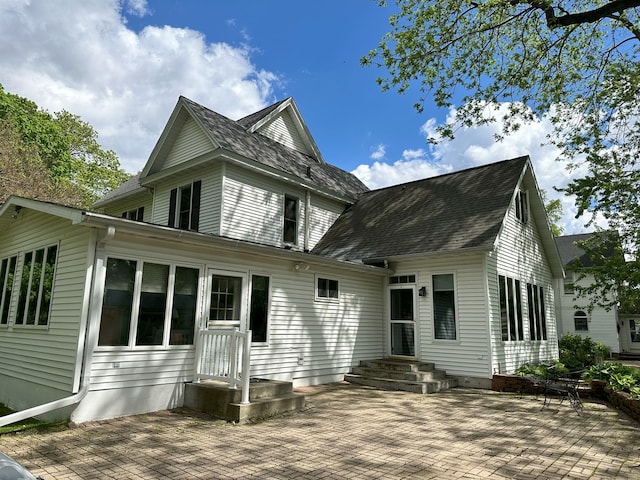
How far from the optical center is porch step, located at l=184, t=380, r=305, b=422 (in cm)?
638

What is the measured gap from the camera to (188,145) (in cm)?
1309

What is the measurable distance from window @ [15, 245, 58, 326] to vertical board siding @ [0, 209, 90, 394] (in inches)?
6.4

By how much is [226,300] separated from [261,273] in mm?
1022

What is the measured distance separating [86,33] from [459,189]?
13.0 meters

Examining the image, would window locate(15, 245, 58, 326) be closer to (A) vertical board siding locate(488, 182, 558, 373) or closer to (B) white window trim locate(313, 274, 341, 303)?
(B) white window trim locate(313, 274, 341, 303)

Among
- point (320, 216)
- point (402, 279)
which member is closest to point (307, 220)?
point (320, 216)

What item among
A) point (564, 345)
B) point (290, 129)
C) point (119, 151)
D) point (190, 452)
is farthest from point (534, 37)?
point (119, 151)

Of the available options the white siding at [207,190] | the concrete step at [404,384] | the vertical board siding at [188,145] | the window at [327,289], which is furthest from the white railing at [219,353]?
the vertical board siding at [188,145]

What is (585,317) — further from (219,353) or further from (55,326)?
(55,326)

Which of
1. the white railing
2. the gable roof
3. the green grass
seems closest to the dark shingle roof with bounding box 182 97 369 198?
the gable roof

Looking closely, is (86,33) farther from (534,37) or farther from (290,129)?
(534,37)

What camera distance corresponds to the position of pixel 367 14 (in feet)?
39.0

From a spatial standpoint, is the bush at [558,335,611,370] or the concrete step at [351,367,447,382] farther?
the bush at [558,335,611,370]

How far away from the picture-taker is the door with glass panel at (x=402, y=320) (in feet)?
38.0
